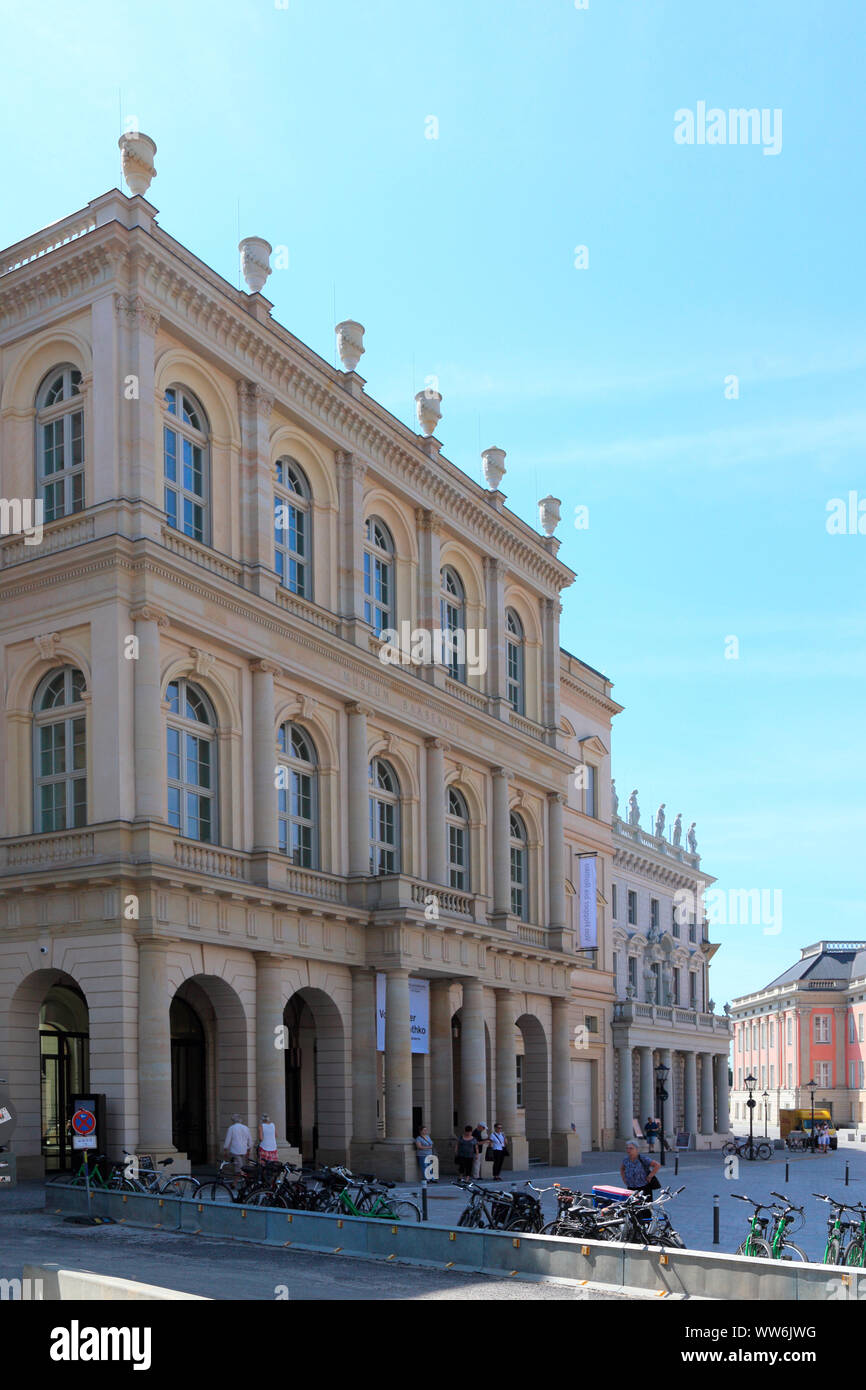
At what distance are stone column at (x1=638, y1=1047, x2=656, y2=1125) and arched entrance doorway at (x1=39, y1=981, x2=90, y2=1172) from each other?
38.2 m

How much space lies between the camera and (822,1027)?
14550cm

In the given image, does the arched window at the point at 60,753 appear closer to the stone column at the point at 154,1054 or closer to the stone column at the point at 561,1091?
the stone column at the point at 154,1054

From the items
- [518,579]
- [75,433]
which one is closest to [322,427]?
[75,433]

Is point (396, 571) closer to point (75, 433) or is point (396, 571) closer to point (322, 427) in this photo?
point (322, 427)

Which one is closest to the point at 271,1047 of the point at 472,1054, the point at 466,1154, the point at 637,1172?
the point at 466,1154

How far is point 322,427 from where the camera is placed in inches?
1610

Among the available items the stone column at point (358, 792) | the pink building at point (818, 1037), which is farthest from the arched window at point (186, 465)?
the pink building at point (818, 1037)

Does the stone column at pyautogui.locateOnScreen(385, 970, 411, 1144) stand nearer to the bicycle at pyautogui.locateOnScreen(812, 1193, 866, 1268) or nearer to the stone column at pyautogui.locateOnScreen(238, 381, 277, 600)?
the stone column at pyautogui.locateOnScreen(238, 381, 277, 600)

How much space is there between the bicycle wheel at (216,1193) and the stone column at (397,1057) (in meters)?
8.16

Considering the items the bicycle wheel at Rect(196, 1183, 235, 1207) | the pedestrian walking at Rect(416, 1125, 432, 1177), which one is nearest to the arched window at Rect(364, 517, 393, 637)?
the pedestrian walking at Rect(416, 1125, 432, 1177)

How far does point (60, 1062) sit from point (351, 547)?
1556 cm

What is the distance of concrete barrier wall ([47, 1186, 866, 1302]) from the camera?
51.1 ft

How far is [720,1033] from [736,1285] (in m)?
68.8
